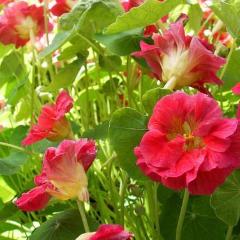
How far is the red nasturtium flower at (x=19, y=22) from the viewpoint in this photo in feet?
3.08

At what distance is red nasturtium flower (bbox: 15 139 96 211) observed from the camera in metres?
0.56

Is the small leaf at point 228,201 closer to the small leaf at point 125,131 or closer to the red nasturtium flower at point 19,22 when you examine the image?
the small leaf at point 125,131

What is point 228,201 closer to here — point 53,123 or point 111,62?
point 53,123

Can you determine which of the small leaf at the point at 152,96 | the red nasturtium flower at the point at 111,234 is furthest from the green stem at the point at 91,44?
the red nasturtium flower at the point at 111,234

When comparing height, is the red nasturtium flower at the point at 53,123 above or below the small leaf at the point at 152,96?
below

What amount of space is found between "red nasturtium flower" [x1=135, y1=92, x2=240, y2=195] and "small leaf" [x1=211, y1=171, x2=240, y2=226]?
0.09 m

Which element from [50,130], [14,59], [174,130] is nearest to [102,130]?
[50,130]

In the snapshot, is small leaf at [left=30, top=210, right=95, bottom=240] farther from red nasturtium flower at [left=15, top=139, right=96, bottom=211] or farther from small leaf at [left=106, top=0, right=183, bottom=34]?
small leaf at [left=106, top=0, right=183, bottom=34]

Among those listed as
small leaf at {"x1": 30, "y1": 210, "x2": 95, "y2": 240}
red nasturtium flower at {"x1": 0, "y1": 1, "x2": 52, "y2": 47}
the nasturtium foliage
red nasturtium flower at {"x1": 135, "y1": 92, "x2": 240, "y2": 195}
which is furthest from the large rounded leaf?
red nasturtium flower at {"x1": 0, "y1": 1, "x2": 52, "y2": 47}

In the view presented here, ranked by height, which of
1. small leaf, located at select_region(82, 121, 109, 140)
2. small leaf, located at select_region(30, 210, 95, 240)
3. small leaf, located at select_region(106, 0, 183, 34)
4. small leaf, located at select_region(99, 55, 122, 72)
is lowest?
small leaf, located at select_region(30, 210, 95, 240)

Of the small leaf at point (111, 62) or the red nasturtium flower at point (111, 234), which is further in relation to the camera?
the small leaf at point (111, 62)

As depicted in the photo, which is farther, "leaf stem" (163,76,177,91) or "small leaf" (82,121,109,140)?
"small leaf" (82,121,109,140)

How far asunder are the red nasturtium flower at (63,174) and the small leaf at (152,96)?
70 millimetres

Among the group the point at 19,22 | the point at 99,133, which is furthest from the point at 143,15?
the point at 19,22
